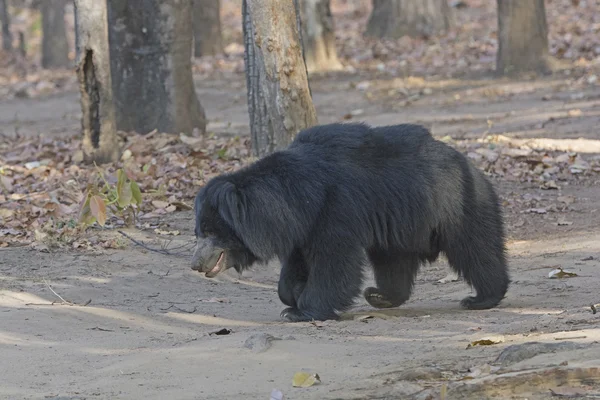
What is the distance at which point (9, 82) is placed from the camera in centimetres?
2064

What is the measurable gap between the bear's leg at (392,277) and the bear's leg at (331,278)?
0.57 metres

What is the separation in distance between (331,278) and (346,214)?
0.38 m

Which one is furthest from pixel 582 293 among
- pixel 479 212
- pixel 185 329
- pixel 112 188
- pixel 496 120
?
pixel 496 120

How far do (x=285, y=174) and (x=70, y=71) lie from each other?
1705 centimetres

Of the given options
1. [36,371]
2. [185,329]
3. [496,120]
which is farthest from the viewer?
[496,120]

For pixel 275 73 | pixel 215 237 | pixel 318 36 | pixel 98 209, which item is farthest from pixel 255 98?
pixel 318 36

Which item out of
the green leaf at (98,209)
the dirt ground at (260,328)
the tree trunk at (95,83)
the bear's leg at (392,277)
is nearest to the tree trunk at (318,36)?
the tree trunk at (95,83)

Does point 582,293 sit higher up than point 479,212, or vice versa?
point 479,212

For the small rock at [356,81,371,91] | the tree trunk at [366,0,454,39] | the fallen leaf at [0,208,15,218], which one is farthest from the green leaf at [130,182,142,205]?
the tree trunk at [366,0,454,39]

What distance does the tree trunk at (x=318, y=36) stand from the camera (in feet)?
57.6

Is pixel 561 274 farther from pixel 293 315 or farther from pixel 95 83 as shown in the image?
pixel 95 83

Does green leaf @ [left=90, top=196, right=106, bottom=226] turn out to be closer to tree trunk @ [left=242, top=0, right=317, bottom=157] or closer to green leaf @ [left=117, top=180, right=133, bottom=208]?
green leaf @ [left=117, top=180, right=133, bottom=208]

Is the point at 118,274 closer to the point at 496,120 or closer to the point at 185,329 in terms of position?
the point at 185,329

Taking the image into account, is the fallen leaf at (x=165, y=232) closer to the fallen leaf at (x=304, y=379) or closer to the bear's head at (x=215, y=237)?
the bear's head at (x=215, y=237)
